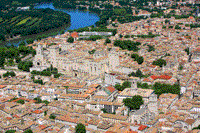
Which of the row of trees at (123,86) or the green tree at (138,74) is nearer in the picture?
the row of trees at (123,86)

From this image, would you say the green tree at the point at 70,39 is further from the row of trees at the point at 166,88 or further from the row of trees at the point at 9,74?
the row of trees at the point at 166,88

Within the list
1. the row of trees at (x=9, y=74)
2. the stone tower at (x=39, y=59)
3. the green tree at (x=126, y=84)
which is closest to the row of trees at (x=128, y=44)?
the stone tower at (x=39, y=59)

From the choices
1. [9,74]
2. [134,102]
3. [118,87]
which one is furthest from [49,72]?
[134,102]

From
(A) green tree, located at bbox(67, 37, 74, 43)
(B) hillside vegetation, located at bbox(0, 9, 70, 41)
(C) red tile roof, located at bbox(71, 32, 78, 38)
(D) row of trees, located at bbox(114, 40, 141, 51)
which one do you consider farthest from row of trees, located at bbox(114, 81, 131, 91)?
(B) hillside vegetation, located at bbox(0, 9, 70, 41)

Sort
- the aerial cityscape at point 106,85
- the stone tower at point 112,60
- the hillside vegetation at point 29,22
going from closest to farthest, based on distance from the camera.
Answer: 1. the aerial cityscape at point 106,85
2. the stone tower at point 112,60
3. the hillside vegetation at point 29,22

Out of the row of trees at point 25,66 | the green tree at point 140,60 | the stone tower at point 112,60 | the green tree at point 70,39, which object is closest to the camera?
the stone tower at point 112,60

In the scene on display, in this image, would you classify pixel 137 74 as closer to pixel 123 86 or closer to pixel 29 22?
pixel 123 86
